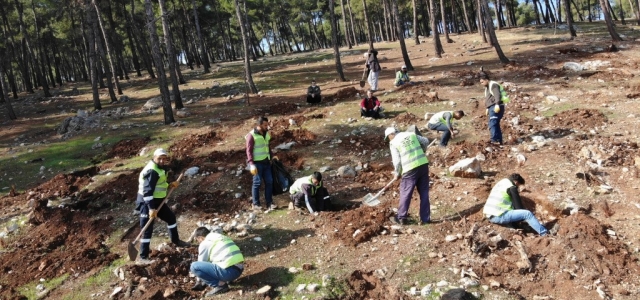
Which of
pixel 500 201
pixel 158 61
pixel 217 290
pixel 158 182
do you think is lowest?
pixel 217 290

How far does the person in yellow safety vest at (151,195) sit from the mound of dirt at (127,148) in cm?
740

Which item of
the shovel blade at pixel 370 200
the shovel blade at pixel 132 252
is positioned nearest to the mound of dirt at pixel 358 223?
the shovel blade at pixel 370 200

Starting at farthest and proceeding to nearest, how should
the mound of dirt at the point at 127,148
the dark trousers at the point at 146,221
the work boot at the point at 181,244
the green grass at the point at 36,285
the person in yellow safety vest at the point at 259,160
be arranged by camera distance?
the mound of dirt at the point at 127,148
the person in yellow safety vest at the point at 259,160
the work boot at the point at 181,244
the dark trousers at the point at 146,221
the green grass at the point at 36,285

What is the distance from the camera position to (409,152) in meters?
6.91

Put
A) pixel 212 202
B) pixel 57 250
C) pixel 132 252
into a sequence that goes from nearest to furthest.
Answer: pixel 132 252 < pixel 57 250 < pixel 212 202

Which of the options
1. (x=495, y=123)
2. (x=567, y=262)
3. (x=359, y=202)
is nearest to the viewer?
(x=567, y=262)

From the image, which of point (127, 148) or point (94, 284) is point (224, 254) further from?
point (127, 148)

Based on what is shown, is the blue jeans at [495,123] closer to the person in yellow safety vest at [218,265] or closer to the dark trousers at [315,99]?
the person in yellow safety vest at [218,265]

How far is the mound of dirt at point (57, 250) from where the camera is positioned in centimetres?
725

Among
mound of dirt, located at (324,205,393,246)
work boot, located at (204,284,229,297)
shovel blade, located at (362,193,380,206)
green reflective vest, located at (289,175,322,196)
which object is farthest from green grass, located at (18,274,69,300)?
shovel blade, located at (362,193,380,206)

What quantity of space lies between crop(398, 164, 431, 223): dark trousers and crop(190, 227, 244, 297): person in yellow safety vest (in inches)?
110

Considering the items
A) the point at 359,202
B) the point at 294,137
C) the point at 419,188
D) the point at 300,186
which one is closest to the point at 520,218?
the point at 419,188

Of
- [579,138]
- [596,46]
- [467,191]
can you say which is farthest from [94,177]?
[596,46]

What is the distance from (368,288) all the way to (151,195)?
377 cm
